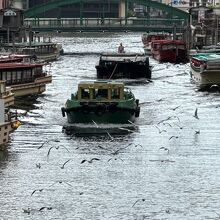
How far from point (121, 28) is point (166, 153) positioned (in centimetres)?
9557

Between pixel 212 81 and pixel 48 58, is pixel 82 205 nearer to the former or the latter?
pixel 212 81

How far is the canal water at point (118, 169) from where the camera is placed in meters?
35.6

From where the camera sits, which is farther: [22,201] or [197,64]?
[197,64]

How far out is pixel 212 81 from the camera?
75.4m

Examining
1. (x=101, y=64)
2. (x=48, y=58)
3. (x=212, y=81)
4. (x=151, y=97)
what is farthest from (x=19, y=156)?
(x=48, y=58)

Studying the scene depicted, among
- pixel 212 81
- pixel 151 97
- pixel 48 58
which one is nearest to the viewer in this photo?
pixel 151 97

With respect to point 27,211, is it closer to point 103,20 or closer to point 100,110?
point 100,110

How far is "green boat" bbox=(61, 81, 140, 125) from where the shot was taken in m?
52.3

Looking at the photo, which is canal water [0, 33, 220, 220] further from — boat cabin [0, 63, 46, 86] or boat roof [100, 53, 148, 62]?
boat roof [100, 53, 148, 62]

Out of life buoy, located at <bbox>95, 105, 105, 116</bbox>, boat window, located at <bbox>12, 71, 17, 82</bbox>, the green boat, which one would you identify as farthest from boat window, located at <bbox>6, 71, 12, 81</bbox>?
life buoy, located at <bbox>95, 105, 105, 116</bbox>

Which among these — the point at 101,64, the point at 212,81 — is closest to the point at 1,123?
the point at 212,81

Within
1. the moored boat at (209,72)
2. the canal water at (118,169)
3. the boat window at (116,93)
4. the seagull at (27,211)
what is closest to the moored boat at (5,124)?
the canal water at (118,169)

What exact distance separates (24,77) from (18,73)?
573 millimetres

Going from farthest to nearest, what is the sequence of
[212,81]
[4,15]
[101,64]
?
1. [4,15]
2. [101,64]
3. [212,81]
